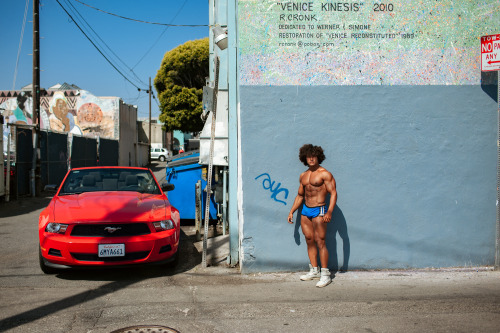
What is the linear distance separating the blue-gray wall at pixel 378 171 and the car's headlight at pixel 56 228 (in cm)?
232

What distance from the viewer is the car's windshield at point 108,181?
7.11 metres

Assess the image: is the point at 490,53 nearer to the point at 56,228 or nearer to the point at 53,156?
the point at 56,228

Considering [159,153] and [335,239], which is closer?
[335,239]

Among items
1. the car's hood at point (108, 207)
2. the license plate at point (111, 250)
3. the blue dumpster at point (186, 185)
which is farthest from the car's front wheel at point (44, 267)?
the blue dumpster at point (186, 185)

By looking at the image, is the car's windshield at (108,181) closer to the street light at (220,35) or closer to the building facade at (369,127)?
the building facade at (369,127)

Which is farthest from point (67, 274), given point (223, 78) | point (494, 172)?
point (494, 172)

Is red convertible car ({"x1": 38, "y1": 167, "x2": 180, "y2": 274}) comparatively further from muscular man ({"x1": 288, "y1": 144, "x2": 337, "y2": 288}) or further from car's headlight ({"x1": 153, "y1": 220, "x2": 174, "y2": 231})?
muscular man ({"x1": 288, "y1": 144, "x2": 337, "y2": 288})

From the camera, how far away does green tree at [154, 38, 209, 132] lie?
35125 mm

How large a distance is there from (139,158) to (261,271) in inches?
1483

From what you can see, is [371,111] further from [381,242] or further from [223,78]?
[223,78]

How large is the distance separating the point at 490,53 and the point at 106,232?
Answer: 5.74 metres

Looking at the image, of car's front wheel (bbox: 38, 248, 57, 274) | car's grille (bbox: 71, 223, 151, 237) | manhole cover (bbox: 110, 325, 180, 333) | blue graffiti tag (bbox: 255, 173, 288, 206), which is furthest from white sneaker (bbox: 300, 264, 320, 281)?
car's front wheel (bbox: 38, 248, 57, 274)

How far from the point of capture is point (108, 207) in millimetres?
6059

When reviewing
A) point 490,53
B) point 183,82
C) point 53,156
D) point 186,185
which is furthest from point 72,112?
point 490,53
